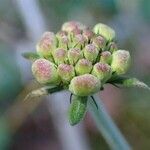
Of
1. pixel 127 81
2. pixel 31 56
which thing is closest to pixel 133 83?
pixel 127 81

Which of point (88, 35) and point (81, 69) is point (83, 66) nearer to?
point (81, 69)

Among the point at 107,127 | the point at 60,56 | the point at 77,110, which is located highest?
the point at 60,56

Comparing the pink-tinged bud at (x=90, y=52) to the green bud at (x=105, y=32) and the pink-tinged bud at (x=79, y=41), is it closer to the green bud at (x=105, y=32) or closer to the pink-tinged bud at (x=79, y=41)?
the pink-tinged bud at (x=79, y=41)

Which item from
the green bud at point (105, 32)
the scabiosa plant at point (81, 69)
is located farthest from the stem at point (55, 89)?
the green bud at point (105, 32)

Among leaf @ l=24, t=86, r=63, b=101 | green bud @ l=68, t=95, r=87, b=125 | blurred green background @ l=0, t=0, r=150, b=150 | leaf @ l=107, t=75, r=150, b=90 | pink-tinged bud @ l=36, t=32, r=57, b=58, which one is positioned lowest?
blurred green background @ l=0, t=0, r=150, b=150

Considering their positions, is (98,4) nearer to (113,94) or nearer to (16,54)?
(16,54)

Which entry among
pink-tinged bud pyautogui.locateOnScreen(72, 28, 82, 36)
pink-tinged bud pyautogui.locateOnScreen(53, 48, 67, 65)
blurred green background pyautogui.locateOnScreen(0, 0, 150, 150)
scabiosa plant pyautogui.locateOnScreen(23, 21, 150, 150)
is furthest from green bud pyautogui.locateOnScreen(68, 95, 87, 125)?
blurred green background pyautogui.locateOnScreen(0, 0, 150, 150)

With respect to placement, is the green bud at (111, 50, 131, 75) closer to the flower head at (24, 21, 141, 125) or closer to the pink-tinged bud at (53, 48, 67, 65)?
the flower head at (24, 21, 141, 125)
